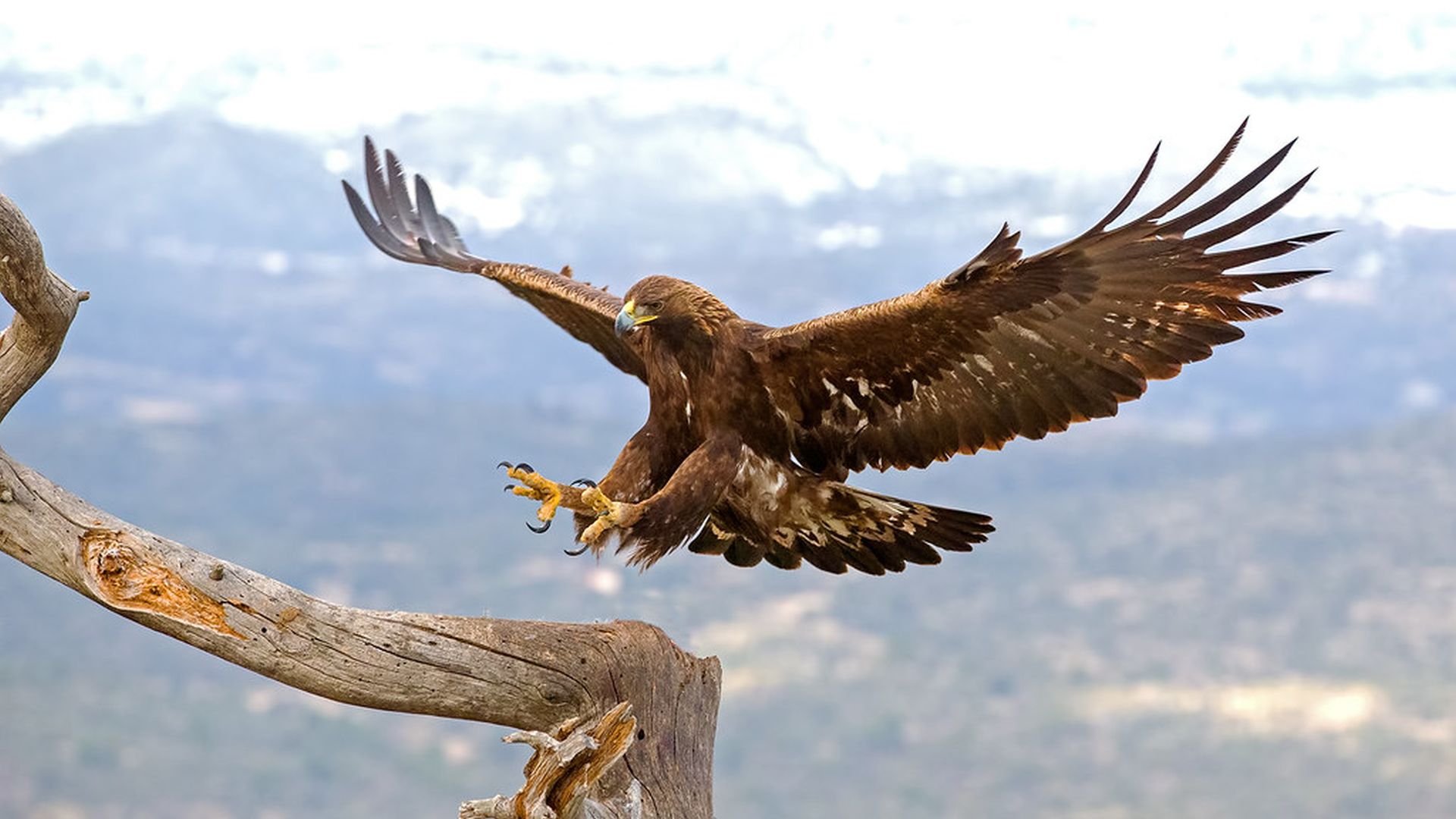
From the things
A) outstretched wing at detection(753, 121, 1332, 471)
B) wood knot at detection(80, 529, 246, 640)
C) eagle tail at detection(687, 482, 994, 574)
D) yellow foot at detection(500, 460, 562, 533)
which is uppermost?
outstretched wing at detection(753, 121, 1332, 471)

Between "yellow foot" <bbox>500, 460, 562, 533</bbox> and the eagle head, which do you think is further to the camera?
the eagle head

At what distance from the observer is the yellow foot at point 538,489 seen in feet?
19.3

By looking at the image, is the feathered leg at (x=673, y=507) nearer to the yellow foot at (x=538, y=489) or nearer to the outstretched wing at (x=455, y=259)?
the yellow foot at (x=538, y=489)

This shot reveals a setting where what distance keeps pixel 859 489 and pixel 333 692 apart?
2.07 m

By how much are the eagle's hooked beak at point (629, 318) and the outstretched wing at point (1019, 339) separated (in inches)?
16.8

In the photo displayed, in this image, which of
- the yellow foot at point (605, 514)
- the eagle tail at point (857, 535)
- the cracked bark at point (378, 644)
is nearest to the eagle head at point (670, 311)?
the yellow foot at point (605, 514)

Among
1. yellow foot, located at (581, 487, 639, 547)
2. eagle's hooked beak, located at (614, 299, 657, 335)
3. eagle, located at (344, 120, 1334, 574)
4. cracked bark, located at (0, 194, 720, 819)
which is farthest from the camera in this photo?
eagle's hooked beak, located at (614, 299, 657, 335)

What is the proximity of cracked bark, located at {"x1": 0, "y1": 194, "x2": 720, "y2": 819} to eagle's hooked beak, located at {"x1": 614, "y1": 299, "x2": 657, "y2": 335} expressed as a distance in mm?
1060

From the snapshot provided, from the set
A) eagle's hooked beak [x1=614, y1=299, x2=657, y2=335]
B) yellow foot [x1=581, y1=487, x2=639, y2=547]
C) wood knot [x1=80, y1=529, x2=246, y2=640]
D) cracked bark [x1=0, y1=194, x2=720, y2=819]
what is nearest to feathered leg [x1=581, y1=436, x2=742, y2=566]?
yellow foot [x1=581, y1=487, x2=639, y2=547]

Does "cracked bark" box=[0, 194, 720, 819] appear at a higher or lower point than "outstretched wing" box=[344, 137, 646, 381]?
lower

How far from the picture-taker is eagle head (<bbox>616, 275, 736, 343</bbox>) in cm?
635

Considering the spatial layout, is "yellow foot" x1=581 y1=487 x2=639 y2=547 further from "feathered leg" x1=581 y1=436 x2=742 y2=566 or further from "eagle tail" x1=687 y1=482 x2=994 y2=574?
"eagle tail" x1=687 y1=482 x2=994 y2=574

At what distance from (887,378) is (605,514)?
118cm

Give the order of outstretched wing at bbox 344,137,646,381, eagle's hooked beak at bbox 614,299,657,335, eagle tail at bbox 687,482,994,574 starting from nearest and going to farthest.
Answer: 1. eagle's hooked beak at bbox 614,299,657,335
2. eagle tail at bbox 687,482,994,574
3. outstretched wing at bbox 344,137,646,381
